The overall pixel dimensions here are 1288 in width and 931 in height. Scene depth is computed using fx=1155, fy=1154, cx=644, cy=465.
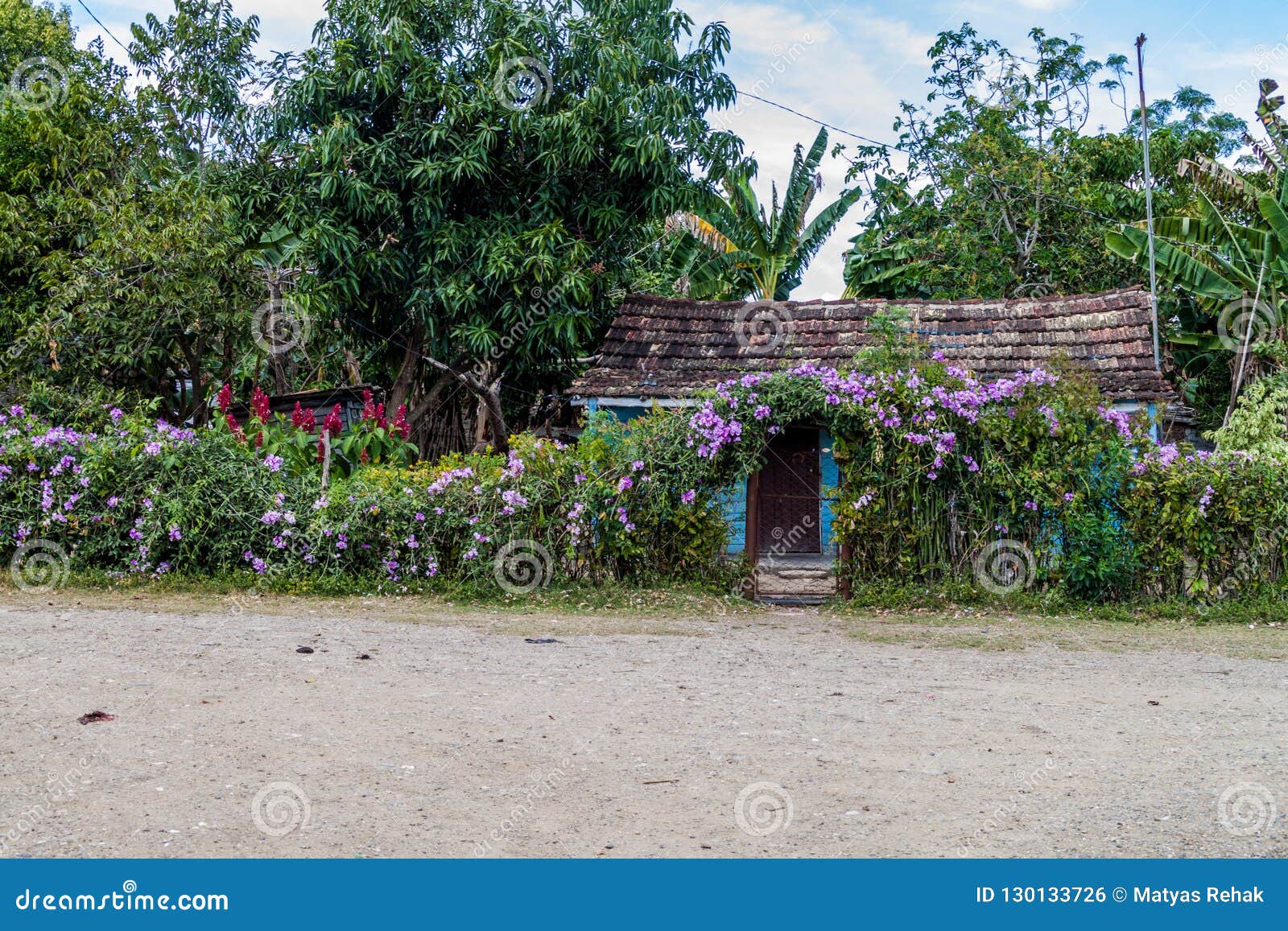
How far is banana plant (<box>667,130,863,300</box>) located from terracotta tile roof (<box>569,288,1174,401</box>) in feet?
16.1

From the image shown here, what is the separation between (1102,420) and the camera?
11.0 meters

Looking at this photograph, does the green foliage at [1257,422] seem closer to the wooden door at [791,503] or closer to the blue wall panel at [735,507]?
the wooden door at [791,503]

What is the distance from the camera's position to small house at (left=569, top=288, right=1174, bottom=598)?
48.2 ft

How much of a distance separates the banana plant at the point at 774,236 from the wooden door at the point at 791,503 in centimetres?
557

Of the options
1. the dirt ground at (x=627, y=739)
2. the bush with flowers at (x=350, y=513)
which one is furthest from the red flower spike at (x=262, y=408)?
the dirt ground at (x=627, y=739)

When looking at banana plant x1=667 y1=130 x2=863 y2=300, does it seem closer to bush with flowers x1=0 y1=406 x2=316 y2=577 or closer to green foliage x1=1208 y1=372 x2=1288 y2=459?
green foliage x1=1208 y1=372 x2=1288 y2=459

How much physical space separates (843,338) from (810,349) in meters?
0.53

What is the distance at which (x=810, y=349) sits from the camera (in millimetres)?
15641

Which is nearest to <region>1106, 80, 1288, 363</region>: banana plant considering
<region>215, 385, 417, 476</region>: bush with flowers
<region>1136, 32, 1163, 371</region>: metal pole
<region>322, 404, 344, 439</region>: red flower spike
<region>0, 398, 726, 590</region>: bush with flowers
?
<region>1136, 32, 1163, 371</region>: metal pole

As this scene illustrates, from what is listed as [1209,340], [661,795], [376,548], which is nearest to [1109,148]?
[1209,340]

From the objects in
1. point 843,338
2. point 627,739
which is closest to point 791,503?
point 843,338

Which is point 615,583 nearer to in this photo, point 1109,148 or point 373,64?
point 373,64

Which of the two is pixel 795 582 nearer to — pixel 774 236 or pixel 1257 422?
pixel 1257 422

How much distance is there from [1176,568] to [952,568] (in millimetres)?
2106
